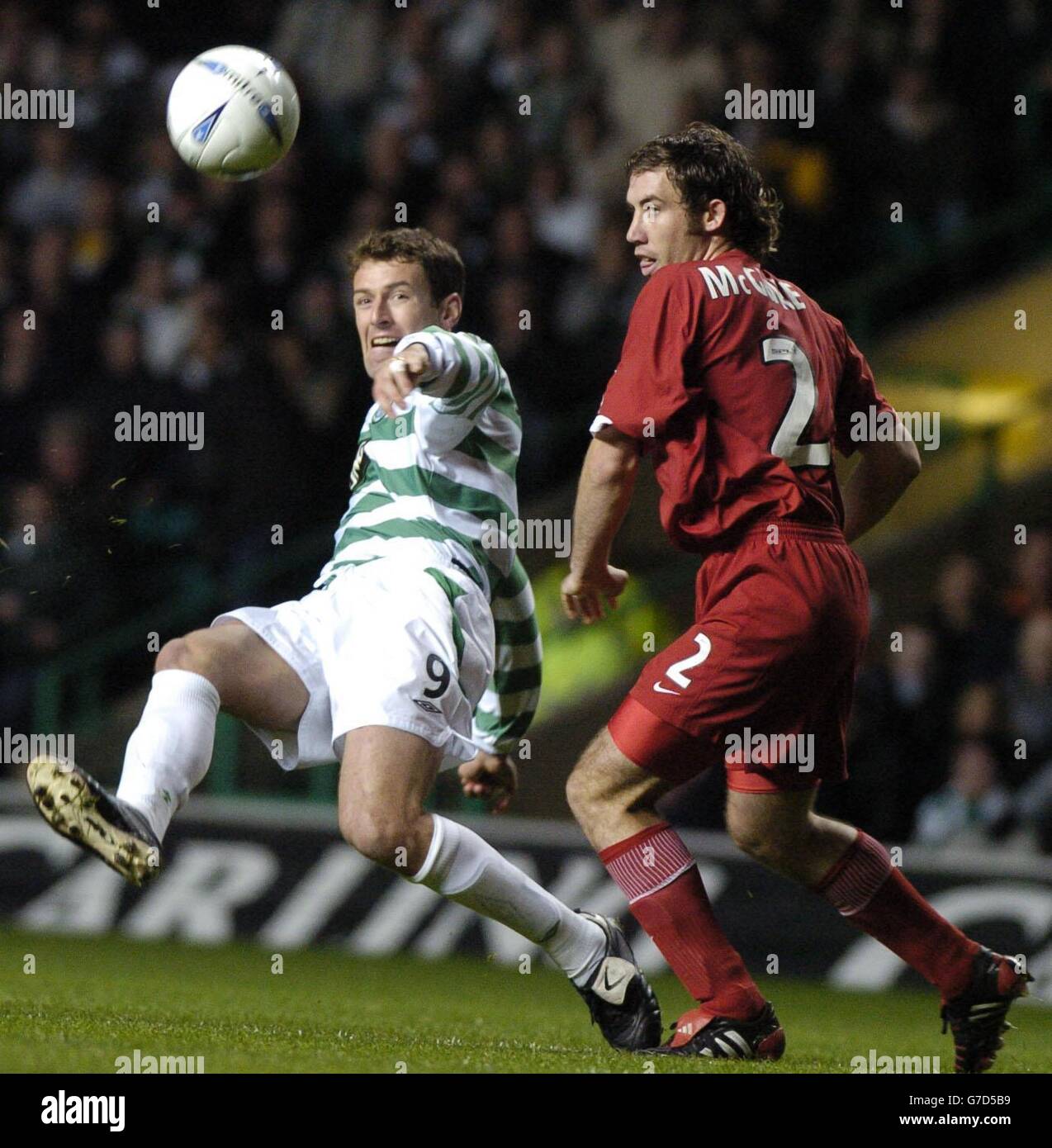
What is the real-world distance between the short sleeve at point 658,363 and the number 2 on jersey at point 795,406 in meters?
0.21

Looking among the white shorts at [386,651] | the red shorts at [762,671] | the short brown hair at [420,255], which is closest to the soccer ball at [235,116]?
the short brown hair at [420,255]

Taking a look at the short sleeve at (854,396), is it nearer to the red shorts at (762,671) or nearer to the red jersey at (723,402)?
the red jersey at (723,402)

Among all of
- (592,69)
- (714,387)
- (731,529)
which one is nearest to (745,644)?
(731,529)

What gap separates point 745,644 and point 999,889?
3.70 metres

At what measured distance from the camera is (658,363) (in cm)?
427

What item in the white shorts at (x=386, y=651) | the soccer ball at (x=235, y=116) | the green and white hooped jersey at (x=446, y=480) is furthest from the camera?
the soccer ball at (x=235, y=116)

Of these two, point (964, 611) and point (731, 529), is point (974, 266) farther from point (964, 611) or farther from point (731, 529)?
point (731, 529)

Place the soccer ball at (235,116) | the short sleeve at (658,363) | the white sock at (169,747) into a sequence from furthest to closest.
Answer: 1. the soccer ball at (235,116)
2. the short sleeve at (658,363)
3. the white sock at (169,747)

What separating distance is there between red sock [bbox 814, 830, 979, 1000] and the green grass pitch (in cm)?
32

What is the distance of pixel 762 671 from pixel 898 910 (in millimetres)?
756

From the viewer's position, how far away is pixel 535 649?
5.09 metres

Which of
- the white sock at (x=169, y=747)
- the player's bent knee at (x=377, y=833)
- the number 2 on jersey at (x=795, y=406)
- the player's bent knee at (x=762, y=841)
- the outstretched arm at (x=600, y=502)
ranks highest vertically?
the number 2 on jersey at (x=795, y=406)

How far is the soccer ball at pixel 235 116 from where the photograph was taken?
528cm

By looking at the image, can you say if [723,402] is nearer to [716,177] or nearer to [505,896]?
[716,177]
